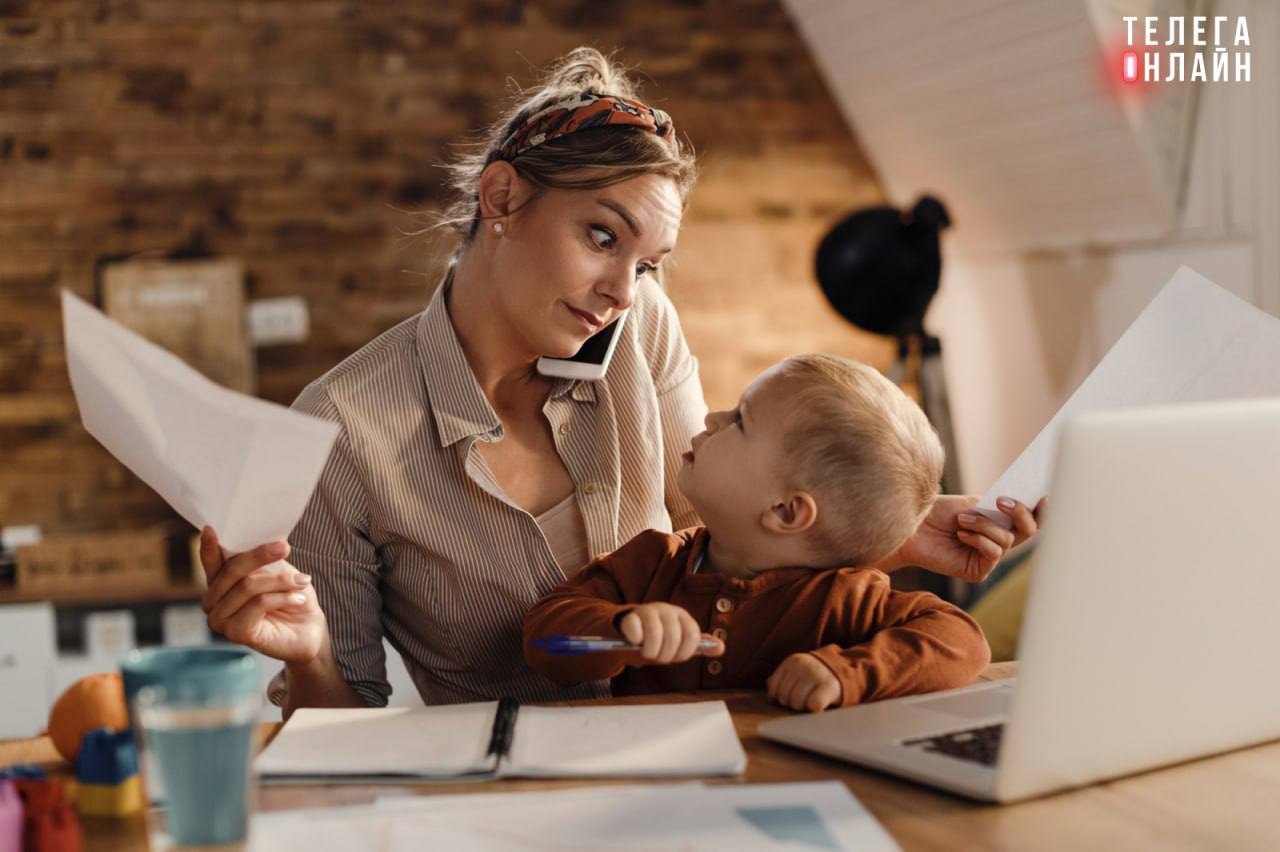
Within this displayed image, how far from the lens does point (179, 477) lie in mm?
979

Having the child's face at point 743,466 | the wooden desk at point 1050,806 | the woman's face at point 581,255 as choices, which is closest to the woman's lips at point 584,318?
the woman's face at point 581,255

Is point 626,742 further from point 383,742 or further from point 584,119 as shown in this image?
point 584,119

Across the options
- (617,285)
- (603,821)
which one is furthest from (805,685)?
(617,285)

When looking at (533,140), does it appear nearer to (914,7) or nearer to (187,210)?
(914,7)

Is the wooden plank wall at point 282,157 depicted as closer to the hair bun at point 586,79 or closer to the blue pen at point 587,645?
the hair bun at point 586,79

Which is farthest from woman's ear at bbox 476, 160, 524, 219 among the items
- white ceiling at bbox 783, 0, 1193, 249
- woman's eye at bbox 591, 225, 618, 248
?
white ceiling at bbox 783, 0, 1193, 249

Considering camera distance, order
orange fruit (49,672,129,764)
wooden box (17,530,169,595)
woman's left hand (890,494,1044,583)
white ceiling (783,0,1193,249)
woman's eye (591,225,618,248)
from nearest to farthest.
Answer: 1. orange fruit (49,672,129,764)
2. woman's left hand (890,494,1044,583)
3. woman's eye (591,225,618,248)
4. white ceiling (783,0,1193,249)
5. wooden box (17,530,169,595)

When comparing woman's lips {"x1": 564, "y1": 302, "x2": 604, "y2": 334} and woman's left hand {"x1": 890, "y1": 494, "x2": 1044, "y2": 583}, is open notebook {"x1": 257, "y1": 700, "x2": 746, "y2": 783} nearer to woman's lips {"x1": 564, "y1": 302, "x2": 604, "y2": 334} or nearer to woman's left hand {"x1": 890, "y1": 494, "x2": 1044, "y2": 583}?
woman's left hand {"x1": 890, "y1": 494, "x2": 1044, "y2": 583}

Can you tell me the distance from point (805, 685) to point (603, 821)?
1.03 feet

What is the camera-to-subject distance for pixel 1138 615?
0.85 metres

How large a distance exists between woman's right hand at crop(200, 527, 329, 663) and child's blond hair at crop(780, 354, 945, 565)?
468mm

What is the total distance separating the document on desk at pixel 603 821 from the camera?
80 centimetres

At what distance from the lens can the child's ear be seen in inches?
49.3

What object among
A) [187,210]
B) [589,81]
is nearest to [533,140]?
[589,81]
